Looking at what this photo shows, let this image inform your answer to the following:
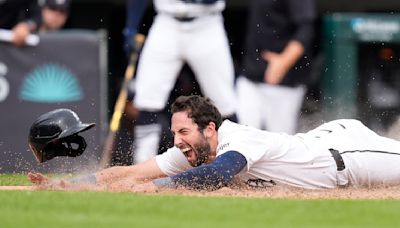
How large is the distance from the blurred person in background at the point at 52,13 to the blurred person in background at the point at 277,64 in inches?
83.8

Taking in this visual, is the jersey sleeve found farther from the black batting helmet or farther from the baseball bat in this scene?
the baseball bat

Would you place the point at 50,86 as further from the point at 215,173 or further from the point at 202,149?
Result: the point at 215,173

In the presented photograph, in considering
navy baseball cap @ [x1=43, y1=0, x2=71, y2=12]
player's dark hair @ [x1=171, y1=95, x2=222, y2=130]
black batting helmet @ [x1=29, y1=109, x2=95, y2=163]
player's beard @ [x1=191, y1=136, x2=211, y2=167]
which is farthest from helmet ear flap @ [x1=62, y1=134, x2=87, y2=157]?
navy baseball cap @ [x1=43, y1=0, x2=71, y2=12]

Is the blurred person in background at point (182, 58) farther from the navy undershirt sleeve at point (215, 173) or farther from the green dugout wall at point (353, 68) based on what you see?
the navy undershirt sleeve at point (215, 173)

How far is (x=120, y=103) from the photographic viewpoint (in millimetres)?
13320

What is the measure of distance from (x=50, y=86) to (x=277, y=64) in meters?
2.79

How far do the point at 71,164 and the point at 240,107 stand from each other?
2.37 m

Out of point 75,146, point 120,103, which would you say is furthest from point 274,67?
point 75,146

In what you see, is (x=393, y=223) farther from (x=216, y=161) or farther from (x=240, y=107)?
(x=240, y=107)

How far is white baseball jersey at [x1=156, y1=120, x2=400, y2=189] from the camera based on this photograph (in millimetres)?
7422

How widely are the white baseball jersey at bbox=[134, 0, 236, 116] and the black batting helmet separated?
3706 millimetres

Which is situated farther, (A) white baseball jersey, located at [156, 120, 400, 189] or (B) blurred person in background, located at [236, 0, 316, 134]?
(B) blurred person in background, located at [236, 0, 316, 134]

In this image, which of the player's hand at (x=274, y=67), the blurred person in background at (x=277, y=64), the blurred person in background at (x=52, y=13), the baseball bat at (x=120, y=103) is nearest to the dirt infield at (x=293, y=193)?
the baseball bat at (x=120, y=103)

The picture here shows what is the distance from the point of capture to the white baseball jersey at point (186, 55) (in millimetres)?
11875
